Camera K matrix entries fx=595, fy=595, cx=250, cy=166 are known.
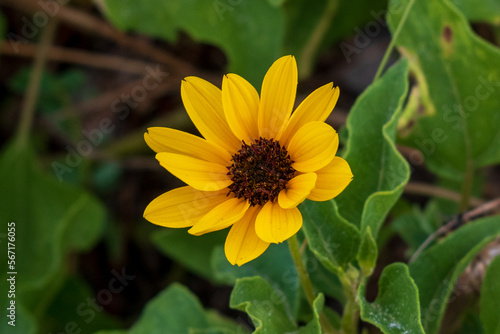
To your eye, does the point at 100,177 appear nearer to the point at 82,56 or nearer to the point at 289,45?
the point at 82,56

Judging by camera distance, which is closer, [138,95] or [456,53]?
[456,53]

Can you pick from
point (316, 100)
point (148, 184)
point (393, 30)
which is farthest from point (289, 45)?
point (316, 100)

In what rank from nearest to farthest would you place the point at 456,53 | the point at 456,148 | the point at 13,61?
the point at 456,53, the point at 456,148, the point at 13,61

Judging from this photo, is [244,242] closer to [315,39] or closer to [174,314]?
[174,314]

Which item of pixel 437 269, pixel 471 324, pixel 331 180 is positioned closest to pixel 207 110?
pixel 331 180

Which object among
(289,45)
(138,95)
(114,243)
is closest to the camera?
(289,45)

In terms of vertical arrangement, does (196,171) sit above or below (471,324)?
above
